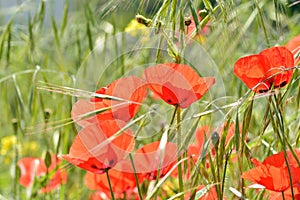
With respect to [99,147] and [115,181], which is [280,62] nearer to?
[99,147]

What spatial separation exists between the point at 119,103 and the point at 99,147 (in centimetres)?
6

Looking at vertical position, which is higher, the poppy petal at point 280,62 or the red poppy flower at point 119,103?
the poppy petal at point 280,62

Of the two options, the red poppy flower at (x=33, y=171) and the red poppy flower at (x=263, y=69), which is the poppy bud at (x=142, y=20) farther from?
the red poppy flower at (x=33, y=171)

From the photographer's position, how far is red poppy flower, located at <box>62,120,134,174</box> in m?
0.94

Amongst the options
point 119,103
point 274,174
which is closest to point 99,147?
point 119,103

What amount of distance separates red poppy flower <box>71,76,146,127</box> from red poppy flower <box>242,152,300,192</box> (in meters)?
0.15

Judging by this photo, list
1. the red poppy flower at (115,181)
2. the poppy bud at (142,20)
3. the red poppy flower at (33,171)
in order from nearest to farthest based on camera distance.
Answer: the poppy bud at (142,20) < the red poppy flower at (115,181) < the red poppy flower at (33,171)

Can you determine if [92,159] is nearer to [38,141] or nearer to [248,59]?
[248,59]

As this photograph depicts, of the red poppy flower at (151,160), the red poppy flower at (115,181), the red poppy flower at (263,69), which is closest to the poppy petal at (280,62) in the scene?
the red poppy flower at (263,69)

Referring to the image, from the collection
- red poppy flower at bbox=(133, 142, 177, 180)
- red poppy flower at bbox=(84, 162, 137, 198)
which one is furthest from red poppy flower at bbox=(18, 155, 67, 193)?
red poppy flower at bbox=(133, 142, 177, 180)

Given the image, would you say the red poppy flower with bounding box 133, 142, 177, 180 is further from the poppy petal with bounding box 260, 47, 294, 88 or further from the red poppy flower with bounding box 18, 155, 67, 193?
the red poppy flower with bounding box 18, 155, 67, 193

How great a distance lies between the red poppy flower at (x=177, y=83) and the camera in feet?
3.05

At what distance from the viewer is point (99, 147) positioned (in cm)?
93

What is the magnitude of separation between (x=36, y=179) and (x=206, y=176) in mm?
679
